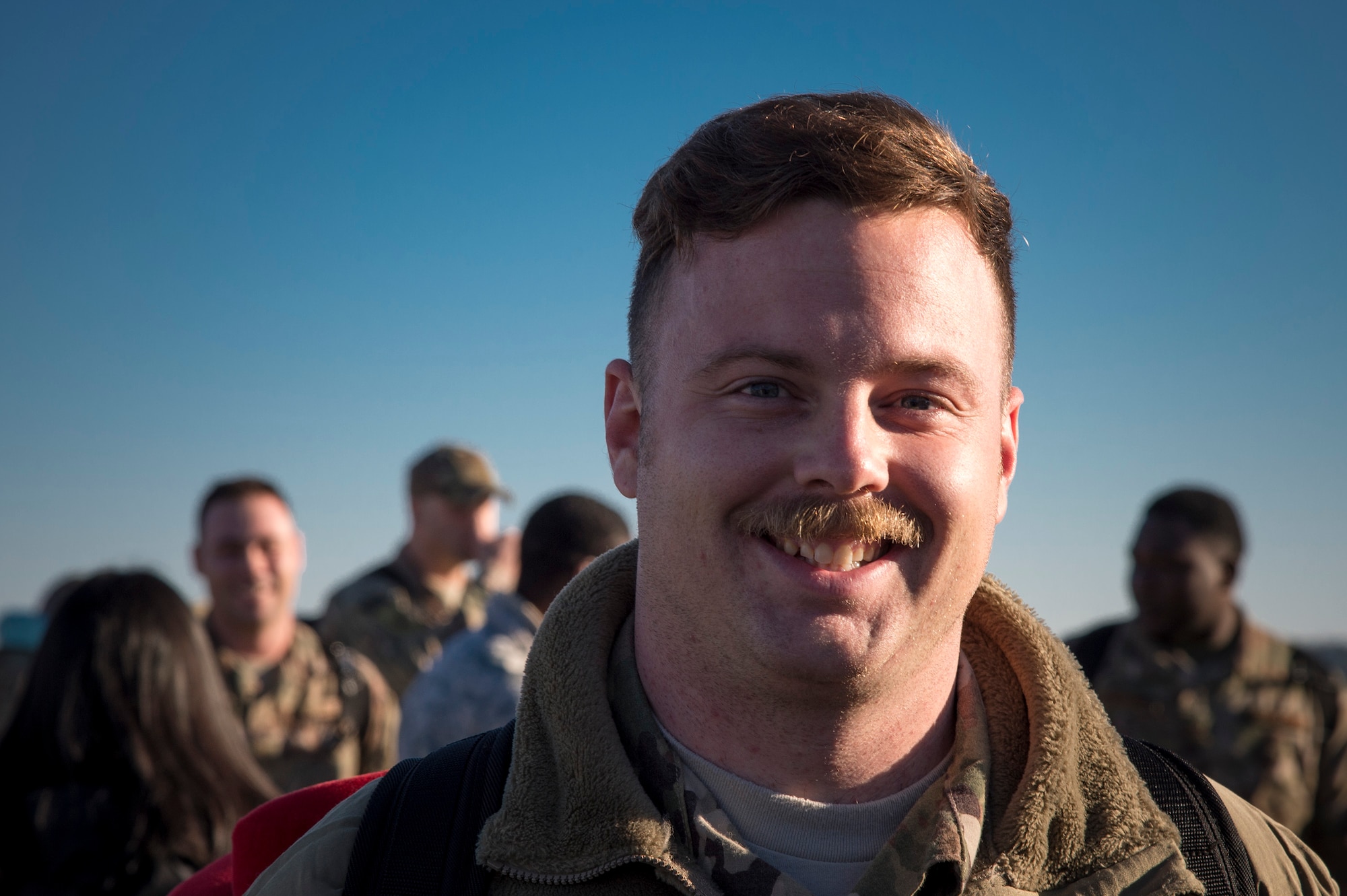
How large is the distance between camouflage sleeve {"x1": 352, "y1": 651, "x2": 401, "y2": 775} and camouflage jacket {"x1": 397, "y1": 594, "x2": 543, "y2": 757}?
5.48ft

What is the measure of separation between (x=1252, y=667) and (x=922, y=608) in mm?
4527

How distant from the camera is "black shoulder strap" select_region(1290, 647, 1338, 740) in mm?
5371

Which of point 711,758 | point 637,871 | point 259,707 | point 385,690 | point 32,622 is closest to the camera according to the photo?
point 637,871

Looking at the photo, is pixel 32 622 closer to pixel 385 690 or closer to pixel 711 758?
pixel 385 690

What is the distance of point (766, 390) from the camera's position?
187 centimetres

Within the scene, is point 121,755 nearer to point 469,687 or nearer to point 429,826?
point 469,687

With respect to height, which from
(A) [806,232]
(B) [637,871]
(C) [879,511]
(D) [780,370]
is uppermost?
(A) [806,232]

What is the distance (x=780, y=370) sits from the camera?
184 cm

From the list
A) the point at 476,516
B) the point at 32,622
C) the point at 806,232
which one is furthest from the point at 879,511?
the point at 32,622

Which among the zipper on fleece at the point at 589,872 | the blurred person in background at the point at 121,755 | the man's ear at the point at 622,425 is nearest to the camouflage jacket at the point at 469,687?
the blurred person in background at the point at 121,755

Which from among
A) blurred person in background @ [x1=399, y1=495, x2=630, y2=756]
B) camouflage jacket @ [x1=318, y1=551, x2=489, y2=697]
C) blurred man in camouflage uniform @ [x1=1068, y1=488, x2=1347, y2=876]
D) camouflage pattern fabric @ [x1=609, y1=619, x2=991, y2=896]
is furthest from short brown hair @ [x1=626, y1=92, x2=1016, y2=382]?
camouflage jacket @ [x1=318, y1=551, x2=489, y2=697]

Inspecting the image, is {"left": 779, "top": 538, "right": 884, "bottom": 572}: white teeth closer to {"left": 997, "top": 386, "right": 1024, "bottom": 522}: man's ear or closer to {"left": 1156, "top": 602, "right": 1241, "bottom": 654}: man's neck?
{"left": 997, "top": 386, "right": 1024, "bottom": 522}: man's ear

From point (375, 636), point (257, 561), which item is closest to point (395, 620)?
point (375, 636)

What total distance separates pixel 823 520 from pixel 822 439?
131 millimetres
